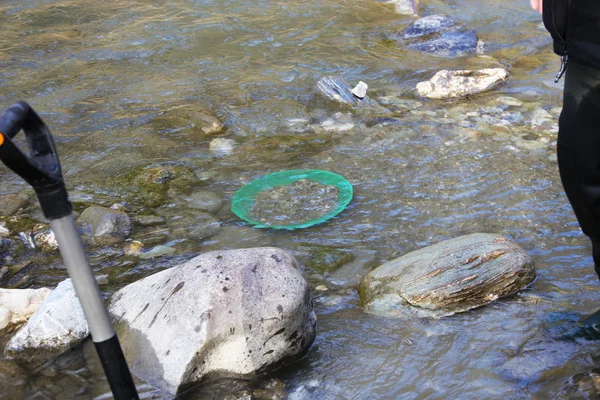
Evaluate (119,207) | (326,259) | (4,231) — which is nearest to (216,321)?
(326,259)

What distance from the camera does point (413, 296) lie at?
3.19 meters

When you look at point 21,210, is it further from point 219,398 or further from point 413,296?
point 413,296

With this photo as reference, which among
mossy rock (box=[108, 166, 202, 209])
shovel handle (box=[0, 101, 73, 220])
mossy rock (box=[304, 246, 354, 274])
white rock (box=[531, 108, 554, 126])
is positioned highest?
shovel handle (box=[0, 101, 73, 220])

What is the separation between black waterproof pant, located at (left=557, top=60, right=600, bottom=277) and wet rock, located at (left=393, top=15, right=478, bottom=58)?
504 centimetres

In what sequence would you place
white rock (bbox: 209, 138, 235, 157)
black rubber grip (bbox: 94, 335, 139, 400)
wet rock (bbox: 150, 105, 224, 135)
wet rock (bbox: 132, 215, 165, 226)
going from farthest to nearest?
wet rock (bbox: 150, 105, 224, 135)
white rock (bbox: 209, 138, 235, 157)
wet rock (bbox: 132, 215, 165, 226)
black rubber grip (bbox: 94, 335, 139, 400)

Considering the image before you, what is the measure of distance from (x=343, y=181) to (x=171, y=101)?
254 centimetres

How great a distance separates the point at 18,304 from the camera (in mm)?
3193

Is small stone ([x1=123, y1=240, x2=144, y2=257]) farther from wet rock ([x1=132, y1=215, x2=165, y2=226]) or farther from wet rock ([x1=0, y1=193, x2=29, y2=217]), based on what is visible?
wet rock ([x1=0, y1=193, x2=29, y2=217])

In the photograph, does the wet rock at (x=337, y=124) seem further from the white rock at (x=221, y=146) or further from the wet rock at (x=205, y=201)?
the wet rock at (x=205, y=201)

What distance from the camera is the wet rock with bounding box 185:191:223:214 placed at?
4.39 metres

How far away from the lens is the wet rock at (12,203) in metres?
4.37

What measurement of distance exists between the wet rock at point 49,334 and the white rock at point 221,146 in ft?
7.85

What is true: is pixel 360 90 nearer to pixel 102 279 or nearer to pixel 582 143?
pixel 102 279

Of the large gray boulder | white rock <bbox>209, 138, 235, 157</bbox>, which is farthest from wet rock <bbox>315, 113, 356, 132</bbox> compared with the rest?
the large gray boulder
